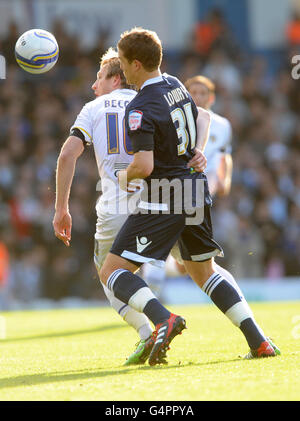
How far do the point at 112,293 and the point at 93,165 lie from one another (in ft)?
32.1

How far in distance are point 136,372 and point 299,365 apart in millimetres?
956

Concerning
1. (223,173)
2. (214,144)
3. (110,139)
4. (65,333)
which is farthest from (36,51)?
(65,333)

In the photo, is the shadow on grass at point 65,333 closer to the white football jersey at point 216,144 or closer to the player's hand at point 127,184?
the white football jersey at point 216,144

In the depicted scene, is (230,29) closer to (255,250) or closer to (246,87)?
(246,87)

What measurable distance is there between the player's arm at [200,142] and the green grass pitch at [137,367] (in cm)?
124

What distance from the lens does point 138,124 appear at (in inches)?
198

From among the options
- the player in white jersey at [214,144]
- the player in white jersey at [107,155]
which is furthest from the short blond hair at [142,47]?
the player in white jersey at [214,144]

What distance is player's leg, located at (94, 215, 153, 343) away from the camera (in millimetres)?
5741

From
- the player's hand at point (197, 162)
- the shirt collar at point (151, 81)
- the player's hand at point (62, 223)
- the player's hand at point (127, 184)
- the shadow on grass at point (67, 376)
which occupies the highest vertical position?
the shirt collar at point (151, 81)

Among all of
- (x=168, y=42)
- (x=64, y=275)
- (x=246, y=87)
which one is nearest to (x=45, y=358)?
(x=64, y=275)

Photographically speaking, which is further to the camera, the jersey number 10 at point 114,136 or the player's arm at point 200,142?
the jersey number 10 at point 114,136

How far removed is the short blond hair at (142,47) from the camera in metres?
5.15

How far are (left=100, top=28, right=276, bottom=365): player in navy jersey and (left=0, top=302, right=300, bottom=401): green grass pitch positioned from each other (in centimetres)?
36

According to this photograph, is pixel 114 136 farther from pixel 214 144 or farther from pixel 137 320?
pixel 214 144
